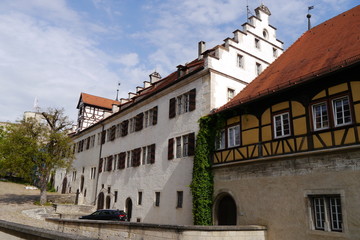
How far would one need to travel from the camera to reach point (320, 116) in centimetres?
1280

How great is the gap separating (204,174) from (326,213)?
22.4 ft

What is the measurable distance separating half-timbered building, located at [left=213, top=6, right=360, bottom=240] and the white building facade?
266 cm

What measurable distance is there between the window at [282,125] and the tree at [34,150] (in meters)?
24.7

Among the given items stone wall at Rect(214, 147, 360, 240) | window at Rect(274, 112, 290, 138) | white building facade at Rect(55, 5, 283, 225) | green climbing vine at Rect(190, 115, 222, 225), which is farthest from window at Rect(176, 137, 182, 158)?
window at Rect(274, 112, 290, 138)

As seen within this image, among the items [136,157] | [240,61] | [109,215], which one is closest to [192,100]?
[240,61]

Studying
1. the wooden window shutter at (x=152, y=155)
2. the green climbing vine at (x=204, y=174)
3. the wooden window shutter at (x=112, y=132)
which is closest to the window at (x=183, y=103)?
the green climbing vine at (x=204, y=174)

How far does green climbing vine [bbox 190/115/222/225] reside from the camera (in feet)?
55.5

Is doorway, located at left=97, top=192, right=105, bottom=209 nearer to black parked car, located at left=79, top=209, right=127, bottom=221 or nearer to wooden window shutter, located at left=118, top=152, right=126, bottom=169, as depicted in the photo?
wooden window shutter, located at left=118, top=152, right=126, bottom=169

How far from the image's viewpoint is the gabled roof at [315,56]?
44.0 feet

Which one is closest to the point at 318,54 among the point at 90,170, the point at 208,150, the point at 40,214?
the point at 208,150

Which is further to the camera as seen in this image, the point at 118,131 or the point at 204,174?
A: the point at 118,131

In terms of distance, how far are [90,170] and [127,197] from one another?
35.7 feet

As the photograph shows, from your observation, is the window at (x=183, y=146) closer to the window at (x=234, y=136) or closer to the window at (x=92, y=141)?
the window at (x=234, y=136)

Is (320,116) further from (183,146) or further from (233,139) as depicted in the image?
(183,146)
